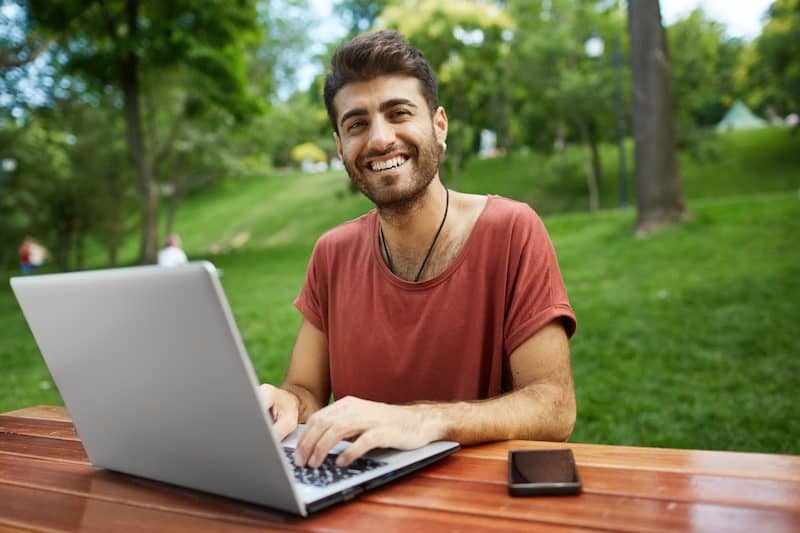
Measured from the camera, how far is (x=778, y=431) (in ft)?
13.3

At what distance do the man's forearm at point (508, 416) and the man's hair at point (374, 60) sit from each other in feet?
2.91

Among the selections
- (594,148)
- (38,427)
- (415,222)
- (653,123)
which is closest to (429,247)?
(415,222)

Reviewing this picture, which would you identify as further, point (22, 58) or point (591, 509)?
point (22, 58)

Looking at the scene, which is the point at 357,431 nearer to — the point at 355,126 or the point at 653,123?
the point at 355,126

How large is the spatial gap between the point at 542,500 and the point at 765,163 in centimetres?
2680

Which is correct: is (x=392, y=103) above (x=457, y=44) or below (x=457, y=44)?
below

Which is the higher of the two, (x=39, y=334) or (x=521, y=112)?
(x=521, y=112)

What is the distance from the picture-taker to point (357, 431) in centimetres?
134

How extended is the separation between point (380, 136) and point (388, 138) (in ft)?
0.07

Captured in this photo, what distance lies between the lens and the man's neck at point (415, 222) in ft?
7.09

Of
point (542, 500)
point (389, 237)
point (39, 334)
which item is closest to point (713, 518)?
point (542, 500)

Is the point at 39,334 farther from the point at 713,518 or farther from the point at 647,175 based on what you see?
the point at 647,175

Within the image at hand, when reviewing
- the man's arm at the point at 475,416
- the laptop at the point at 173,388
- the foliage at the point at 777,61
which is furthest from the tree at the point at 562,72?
the laptop at the point at 173,388

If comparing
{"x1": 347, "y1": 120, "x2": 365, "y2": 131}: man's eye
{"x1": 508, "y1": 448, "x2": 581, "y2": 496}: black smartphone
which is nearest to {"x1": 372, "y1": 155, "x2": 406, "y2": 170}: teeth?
{"x1": 347, "y1": 120, "x2": 365, "y2": 131}: man's eye
